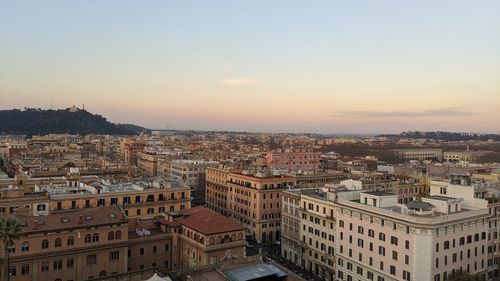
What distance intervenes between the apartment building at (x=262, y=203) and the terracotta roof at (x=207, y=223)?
31.9 m

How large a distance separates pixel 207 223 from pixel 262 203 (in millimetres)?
35857

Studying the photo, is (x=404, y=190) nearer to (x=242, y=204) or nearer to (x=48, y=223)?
(x=242, y=204)

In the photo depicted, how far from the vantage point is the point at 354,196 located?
6444 centimetres

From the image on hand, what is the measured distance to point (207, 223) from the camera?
176 ft

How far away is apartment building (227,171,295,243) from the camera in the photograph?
291 ft

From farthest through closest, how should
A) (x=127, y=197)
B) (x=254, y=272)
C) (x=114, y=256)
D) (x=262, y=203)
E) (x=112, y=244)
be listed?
(x=262, y=203) → (x=127, y=197) → (x=114, y=256) → (x=112, y=244) → (x=254, y=272)

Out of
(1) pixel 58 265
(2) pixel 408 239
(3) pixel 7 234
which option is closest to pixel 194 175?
(1) pixel 58 265

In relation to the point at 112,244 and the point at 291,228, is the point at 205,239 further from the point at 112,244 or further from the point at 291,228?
the point at 291,228

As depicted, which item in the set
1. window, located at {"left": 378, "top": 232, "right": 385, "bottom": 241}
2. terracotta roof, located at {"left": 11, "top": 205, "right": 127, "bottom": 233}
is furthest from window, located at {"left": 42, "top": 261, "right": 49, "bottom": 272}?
window, located at {"left": 378, "top": 232, "right": 385, "bottom": 241}

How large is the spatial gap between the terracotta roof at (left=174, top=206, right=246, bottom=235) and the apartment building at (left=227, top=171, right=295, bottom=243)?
105 feet

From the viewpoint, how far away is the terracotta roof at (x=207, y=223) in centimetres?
5269

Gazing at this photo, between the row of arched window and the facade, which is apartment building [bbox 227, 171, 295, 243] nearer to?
the row of arched window

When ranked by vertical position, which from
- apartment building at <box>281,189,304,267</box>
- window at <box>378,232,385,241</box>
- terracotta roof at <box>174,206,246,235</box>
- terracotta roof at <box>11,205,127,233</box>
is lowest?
apartment building at <box>281,189,304,267</box>

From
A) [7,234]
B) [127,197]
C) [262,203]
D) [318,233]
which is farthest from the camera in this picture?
[262,203]
